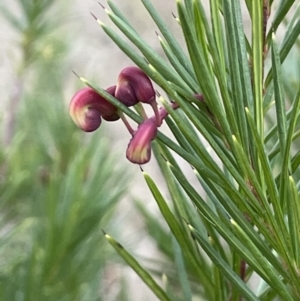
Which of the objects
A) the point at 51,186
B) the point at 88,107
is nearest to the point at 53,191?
the point at 51,186

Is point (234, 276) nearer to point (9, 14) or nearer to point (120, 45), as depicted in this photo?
point (120, 45)

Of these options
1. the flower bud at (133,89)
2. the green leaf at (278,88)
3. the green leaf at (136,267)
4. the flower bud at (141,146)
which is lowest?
the green leaf at (136,267)

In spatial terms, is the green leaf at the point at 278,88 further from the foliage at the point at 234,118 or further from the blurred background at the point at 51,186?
the blurred background at the point at 51,186

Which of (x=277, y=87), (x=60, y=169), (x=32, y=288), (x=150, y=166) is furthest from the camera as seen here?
(x=150, y=166)

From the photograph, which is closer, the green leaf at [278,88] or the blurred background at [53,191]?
the green leaf at [278,88]

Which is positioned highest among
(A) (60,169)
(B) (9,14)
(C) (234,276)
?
(B) (9,14)

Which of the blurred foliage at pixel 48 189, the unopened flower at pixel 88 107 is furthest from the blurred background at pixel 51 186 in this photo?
the unopened flower at pixel 88 107

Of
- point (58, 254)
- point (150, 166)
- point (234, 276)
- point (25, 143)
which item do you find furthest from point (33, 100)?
point (150, 166)
